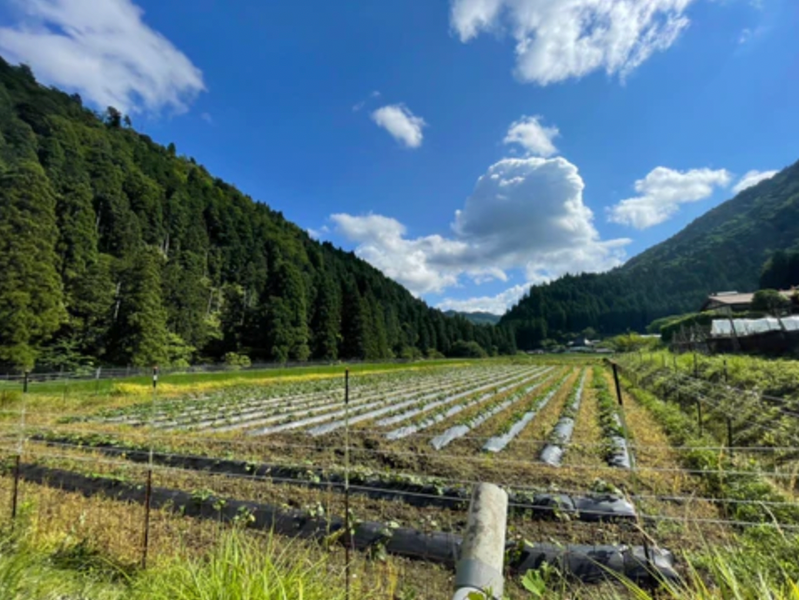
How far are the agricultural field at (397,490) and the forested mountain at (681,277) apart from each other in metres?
111

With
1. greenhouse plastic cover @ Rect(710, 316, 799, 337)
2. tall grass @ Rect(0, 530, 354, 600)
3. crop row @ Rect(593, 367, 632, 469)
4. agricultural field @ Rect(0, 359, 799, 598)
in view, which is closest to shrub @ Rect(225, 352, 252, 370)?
agricultural field @ Rect(0, 359, 799, 598)

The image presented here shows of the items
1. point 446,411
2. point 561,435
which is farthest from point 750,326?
point 561,435

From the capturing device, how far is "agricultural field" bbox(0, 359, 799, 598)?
3.40m

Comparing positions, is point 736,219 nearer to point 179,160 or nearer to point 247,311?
point 247,311

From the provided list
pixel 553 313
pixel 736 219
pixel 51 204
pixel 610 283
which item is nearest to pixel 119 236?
pixel 51 204

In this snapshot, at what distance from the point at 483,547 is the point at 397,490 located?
113 inches

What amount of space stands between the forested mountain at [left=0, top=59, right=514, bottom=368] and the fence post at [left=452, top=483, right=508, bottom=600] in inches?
1148

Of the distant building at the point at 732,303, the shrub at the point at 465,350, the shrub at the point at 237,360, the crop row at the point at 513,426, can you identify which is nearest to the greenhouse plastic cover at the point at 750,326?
the crop row at the point at 513,426

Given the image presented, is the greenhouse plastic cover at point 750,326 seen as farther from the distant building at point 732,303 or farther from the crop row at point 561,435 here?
the distant building at point 732,303

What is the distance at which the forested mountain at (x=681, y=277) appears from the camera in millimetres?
97375

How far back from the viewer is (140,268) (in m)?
29.0

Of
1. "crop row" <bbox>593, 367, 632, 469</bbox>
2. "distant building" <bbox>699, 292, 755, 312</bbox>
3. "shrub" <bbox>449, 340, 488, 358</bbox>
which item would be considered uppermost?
"distant building" <bbox>699, 292, 755, 312</bbox>

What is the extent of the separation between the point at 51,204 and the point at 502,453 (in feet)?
114

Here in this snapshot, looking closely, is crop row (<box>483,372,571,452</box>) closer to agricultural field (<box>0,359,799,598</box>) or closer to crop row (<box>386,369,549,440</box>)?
agricultural field (<box>0,359,799,598</box>)
